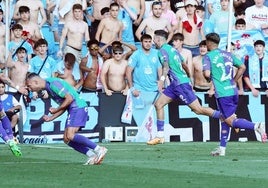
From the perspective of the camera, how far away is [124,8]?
25.9m

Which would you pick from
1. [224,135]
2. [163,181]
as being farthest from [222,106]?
[163,181]

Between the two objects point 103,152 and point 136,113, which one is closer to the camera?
point 103,152

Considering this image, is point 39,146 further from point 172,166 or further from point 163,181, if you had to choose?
point 163,181

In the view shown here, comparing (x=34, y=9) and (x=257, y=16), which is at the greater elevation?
(x=34, y=9)

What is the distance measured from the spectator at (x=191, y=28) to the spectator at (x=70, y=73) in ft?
8.87

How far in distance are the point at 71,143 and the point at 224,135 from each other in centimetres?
356

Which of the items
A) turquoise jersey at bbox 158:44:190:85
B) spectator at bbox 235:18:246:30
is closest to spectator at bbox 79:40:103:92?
turquoise jersey at bbox 158:44:190:85

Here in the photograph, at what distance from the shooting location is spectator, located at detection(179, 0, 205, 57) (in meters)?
25.7

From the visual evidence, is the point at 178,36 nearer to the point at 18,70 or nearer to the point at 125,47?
the point at 125,47

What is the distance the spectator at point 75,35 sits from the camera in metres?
25.0

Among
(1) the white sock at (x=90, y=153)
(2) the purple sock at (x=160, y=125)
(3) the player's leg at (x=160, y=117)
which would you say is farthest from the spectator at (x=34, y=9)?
(1) the white sock at (x=90, y=153)

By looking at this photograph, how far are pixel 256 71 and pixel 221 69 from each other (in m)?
6.33

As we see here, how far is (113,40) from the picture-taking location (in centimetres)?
2553

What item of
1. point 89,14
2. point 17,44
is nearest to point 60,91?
point 17,44
